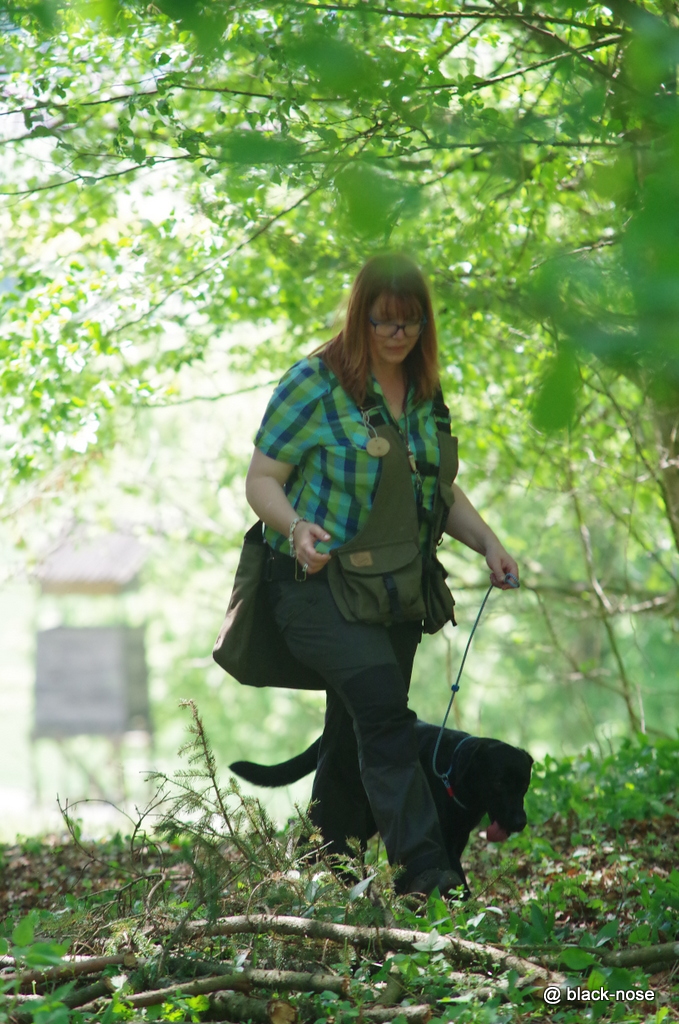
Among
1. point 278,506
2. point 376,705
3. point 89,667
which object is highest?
point 278,506

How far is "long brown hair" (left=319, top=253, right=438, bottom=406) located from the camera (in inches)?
125

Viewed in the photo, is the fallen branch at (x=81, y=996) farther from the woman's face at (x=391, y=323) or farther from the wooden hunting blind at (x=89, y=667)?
the wooden hunting blind at (x=89, y=667)

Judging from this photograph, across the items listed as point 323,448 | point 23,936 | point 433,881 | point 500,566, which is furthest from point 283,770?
point 23,936

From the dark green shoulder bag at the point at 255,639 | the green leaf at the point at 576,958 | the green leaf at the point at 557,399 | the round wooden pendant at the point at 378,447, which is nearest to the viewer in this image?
the green leaf at the point at 557,399

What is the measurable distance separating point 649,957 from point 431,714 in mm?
18026

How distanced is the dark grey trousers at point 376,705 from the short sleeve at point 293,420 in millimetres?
419

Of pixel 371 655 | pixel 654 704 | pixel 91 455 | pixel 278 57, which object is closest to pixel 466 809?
pixel 371 655

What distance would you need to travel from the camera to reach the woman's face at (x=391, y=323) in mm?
3186

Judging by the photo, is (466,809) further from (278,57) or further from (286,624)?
(278,57)

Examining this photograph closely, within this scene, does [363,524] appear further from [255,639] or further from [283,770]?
[283,770]

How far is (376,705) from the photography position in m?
2.98

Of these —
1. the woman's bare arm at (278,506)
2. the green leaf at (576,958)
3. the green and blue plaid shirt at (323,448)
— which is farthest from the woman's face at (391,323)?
the green leaf at (576,958)

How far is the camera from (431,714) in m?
20.1

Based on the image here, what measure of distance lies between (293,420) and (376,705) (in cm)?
92
